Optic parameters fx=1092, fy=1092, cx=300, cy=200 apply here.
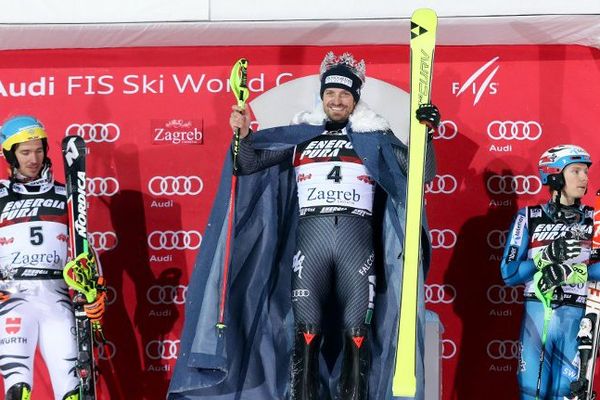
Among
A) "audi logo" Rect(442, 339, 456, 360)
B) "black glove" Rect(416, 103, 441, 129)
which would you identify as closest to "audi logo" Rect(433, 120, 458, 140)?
"audi logo" Rect(442, 339, 456, 360)

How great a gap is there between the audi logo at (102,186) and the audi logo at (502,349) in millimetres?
2104

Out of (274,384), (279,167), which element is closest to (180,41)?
(279,167)

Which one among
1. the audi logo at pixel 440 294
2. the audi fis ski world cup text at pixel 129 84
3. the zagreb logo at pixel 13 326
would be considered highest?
the audi fis ski world cup text at pixel 129 84

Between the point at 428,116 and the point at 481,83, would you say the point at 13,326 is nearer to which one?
the point at 428,116

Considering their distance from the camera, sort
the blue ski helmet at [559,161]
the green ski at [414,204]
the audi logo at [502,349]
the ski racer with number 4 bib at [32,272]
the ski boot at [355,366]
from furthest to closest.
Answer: the audi logo at [502,349] → the blue ski helmet at [559,161] → the ski racer with number 4 bib at [32,272] → the ski boot at [355,366] → the green ski at [414,204]

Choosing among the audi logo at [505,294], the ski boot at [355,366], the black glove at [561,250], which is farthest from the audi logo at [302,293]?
the audi logo at [505,294]

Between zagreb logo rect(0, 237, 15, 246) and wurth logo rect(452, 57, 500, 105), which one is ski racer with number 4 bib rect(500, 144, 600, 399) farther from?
zagreb logo rect(0, 237, 15, 246)

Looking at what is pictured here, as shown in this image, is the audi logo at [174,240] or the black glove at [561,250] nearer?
the black glove at [561,250]

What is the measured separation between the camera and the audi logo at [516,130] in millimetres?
5605

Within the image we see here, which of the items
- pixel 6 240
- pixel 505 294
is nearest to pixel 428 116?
pixel 505 294

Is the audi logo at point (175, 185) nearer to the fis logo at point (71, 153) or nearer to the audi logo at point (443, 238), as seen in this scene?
the fis logo at point (71, 153)

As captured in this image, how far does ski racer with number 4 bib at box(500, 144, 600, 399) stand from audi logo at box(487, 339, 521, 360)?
0.61 metres

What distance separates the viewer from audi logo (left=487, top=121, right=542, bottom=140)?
561 centimetres

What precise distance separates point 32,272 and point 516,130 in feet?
8.24
